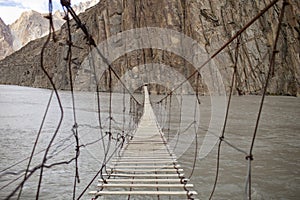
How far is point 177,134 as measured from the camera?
24.9 feet

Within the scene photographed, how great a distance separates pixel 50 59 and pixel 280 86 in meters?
29.9

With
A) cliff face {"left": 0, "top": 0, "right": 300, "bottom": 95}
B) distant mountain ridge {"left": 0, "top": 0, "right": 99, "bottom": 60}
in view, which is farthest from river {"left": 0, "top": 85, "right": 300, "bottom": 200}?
distant mountain ridge {"left": 0, "top": 0, "right": 99, "bottom": 60}

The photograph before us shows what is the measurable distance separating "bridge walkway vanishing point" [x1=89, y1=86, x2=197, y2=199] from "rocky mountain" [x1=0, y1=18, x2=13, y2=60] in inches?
5558

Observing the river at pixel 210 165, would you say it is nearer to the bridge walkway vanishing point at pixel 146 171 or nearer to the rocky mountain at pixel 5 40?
the bridge walkway vanishing point at pixel 146 171

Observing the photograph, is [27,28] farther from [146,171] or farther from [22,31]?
[146,171]

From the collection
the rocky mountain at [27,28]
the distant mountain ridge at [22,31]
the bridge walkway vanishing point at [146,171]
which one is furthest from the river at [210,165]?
the rocky mountain at [27,28]

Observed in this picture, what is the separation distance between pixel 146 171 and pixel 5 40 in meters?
147

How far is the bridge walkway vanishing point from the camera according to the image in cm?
248

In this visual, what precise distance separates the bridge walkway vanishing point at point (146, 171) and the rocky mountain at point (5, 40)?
5558 inches

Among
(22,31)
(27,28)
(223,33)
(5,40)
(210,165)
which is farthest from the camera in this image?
(27,28)

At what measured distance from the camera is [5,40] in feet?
443

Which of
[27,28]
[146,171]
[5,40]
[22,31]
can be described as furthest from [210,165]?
[27,28]

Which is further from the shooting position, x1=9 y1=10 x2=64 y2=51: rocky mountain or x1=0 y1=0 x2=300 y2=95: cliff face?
x1=9 y1=10 x2=64 y2=51: rocky mountain

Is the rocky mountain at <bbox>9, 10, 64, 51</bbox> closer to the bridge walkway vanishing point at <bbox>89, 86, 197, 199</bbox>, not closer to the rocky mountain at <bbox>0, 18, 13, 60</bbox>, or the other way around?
the rocky mountain at <bbox>0, 18, 13, 60</bbox>
